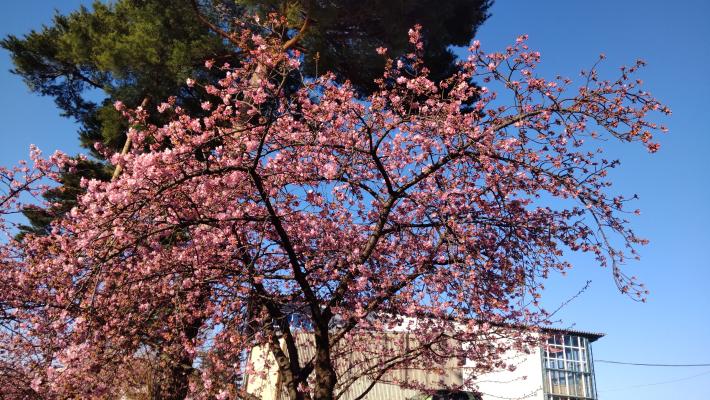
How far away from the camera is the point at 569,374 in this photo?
2488cm

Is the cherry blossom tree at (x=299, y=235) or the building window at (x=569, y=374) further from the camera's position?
the building window at (x=569, y=374)

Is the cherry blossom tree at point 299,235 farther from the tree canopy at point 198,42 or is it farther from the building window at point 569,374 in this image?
the building window at point 569,374

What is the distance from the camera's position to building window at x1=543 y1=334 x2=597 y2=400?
24.3 meters

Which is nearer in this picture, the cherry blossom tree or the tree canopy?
the cherry blossom tree

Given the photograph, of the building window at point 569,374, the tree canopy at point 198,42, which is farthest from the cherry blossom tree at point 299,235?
the building window at point 569,374

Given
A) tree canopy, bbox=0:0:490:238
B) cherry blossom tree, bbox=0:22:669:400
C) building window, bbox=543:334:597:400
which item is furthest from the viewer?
building window, bbox=543:334:597:400

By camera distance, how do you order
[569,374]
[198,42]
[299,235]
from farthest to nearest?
[569,374] < [198,42] < [299,235]

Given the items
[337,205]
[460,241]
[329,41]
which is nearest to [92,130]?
[329,41]

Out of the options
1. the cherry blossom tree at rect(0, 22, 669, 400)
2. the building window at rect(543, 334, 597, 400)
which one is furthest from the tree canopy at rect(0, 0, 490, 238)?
the building window at rect(543, 334, 597, 400)

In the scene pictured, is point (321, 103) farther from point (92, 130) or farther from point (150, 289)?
point (92, 130)

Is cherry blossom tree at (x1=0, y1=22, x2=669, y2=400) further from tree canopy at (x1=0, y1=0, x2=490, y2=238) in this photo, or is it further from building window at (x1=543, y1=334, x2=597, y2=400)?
building window at (x1=543, y1=334, x2=597, y2=400)

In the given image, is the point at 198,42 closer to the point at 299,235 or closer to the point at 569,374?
the point at 299,235

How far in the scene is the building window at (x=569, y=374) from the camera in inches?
958

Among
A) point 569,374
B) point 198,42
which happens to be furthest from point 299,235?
point 569,374
